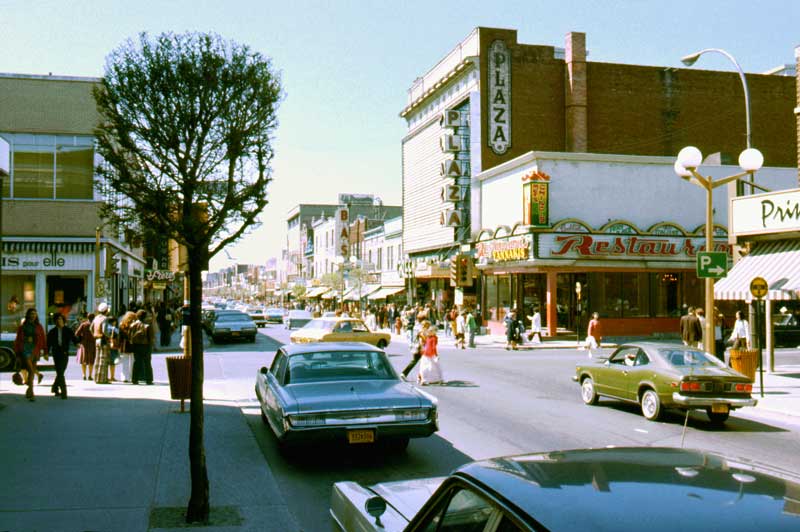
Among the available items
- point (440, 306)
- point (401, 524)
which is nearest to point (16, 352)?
point (401, 524)

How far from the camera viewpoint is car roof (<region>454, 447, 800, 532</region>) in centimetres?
227

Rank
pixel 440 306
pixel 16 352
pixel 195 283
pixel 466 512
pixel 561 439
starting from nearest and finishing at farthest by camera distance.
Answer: pixel 466 512 < pixel 195 283 < pixel 561 439 < pixel 16 352 < pixel 440 306

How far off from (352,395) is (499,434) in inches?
130

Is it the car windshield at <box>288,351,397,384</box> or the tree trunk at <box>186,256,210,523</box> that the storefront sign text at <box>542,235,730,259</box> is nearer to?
the car windshield at <box>288,351,397,384</box>

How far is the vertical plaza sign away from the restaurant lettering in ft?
32.7

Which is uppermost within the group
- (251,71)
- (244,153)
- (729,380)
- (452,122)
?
(452,122)

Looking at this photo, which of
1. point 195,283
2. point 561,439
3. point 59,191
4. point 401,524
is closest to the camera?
point 401,524

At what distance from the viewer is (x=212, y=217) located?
7.70m

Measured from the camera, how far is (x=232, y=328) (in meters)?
34.6

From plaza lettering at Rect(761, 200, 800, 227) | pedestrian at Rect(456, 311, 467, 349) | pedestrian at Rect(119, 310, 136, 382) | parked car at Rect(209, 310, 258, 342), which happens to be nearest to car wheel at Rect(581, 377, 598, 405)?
plaza lettering at Rect(761, 200, 800, 227)

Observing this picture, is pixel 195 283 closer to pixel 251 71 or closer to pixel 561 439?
pixel 251 71

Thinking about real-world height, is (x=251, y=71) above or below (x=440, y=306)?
above

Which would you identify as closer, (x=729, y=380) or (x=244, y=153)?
(x=244, y=153)

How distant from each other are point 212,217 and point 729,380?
9.54 metres
